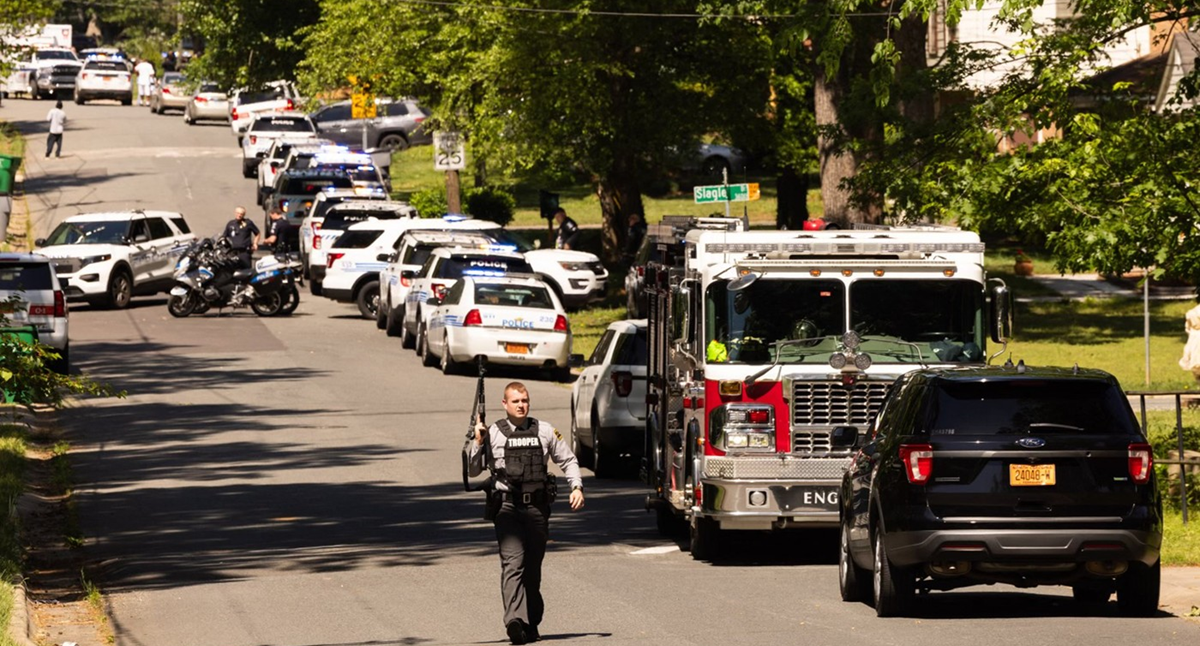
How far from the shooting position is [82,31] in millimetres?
116750

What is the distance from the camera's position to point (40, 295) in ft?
93.1

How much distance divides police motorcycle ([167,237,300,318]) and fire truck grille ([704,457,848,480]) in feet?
74.6

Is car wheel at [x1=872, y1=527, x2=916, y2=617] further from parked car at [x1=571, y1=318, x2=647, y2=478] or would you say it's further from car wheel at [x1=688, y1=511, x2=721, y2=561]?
parked car at [x1=571, y1=318, x2=647, y2=478]

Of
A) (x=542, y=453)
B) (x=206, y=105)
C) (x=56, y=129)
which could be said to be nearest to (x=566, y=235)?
(x=56, y=129)

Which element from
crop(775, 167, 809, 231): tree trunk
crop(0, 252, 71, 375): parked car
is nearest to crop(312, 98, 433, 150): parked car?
crop(775, 167, 809, 231): tree trunk

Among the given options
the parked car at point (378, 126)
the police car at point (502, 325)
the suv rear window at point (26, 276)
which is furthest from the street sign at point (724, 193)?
the parked car at point (378, 126)

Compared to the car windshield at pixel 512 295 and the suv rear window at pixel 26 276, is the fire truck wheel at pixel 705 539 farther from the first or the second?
the suv rear window at pixel 26 276

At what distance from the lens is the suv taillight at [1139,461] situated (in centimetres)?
1173

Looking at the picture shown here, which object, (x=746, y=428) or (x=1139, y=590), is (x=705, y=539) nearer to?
(x=746, y=428)

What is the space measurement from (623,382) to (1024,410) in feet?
30.3

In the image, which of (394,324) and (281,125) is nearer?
(394,324)

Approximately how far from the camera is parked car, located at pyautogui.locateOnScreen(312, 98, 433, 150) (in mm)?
62938

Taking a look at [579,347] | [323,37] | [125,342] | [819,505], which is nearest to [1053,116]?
[819,505]

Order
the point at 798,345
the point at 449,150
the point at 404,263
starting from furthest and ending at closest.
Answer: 1. the point at 449,150
2. the point at 404,263
3. the point at 798,345
